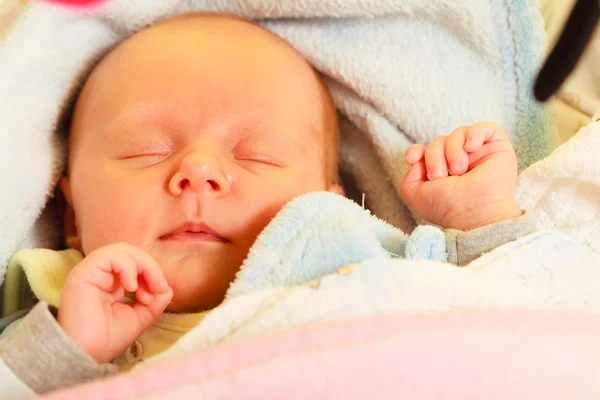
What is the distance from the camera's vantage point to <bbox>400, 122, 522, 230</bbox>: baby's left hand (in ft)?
2.67

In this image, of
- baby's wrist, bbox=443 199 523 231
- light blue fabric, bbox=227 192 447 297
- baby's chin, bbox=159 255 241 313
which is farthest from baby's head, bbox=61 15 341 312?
baby's wrist, bbox=443 199 523 231

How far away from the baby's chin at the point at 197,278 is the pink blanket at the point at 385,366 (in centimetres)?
28

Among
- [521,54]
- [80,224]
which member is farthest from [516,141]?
[80,224]

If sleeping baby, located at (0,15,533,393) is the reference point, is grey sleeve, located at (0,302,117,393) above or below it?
below

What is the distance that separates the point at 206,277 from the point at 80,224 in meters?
0.25

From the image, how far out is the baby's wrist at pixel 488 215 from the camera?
806mm

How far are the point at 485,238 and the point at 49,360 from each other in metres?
0.51

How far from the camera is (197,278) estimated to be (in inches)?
30.5

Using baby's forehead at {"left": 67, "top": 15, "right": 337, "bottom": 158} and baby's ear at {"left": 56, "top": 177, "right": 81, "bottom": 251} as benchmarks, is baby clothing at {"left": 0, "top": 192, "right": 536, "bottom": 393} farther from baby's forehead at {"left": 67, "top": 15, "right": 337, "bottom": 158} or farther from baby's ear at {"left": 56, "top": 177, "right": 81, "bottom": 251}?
baby's forehead at {"left": 67, "top": 15, "right": 337, "bottom": 158}

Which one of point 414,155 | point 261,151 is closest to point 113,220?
point 261,151

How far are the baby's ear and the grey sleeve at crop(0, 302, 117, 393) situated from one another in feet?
1.19

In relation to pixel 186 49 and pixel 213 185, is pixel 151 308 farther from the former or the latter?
pixel 186 49

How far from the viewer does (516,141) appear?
1082 mm

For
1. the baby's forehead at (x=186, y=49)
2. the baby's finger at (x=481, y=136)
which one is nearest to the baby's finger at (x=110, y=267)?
the baby's forehead at (x=186, y=49)
